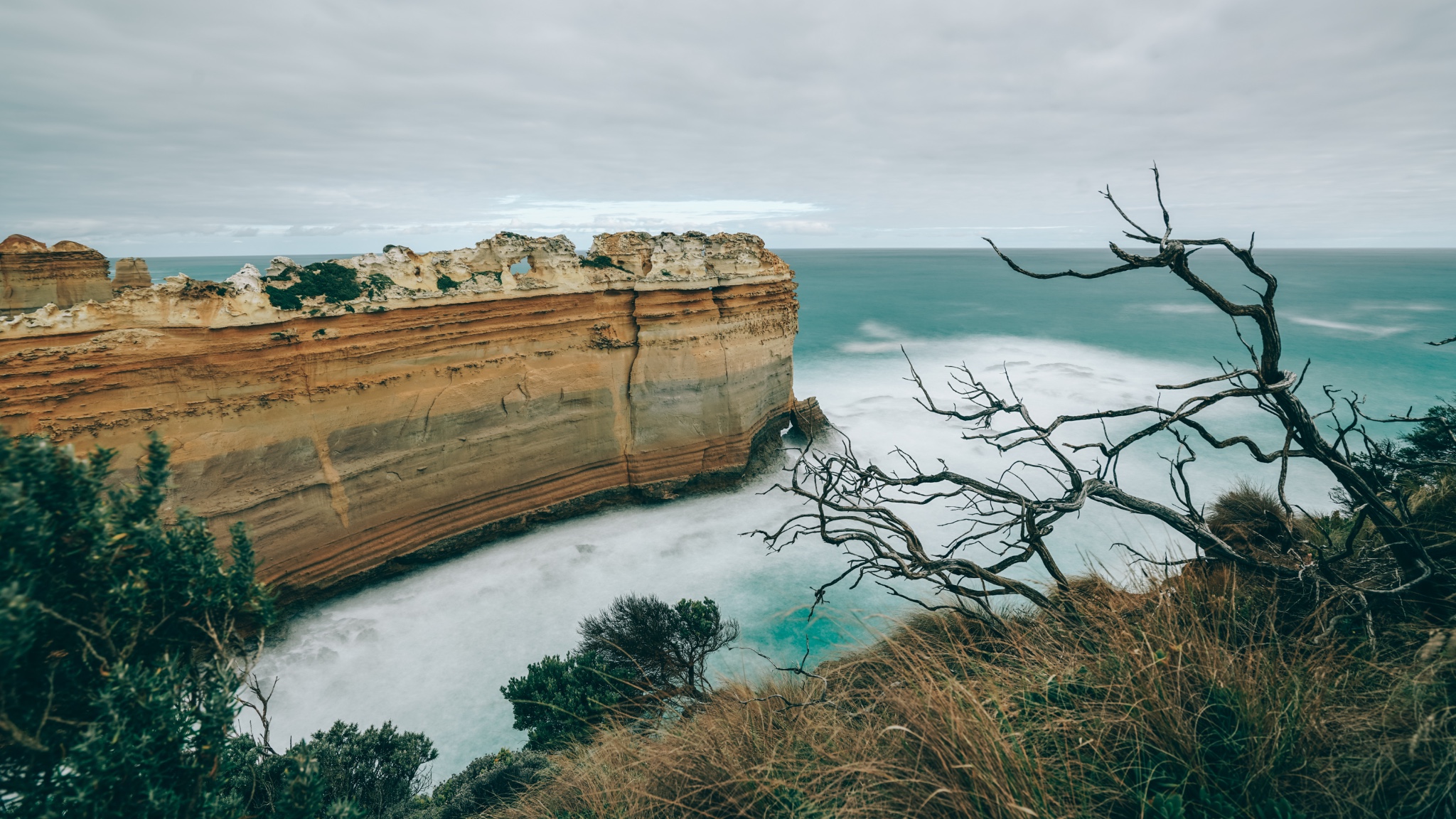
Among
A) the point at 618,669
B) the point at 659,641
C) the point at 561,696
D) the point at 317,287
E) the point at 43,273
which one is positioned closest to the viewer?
the point at 561,696

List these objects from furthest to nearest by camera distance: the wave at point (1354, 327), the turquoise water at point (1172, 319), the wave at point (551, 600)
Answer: the wave at point (1354, 327), the turquoise water at point (1172, 319), the wave at point (551, 600)

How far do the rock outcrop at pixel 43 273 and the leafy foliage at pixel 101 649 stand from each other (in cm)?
1341

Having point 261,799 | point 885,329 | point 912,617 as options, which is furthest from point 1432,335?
point 261,799

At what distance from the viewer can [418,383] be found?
8961 millimetres

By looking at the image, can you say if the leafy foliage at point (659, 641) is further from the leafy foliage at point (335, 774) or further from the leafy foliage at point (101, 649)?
the leafy foliage at point (101, 649)

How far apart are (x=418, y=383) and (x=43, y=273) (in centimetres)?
909

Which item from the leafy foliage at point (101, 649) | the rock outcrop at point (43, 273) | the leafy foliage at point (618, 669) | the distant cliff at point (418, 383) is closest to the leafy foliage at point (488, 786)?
the leafy foliage at point (618, 669)

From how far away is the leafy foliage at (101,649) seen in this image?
6.69ft

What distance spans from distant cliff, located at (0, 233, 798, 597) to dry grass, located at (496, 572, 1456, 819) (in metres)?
7.08

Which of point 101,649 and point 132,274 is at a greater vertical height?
point 132,274

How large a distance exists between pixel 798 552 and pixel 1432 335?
1843 inches

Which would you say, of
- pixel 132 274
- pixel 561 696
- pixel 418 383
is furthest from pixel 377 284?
pixel 132 274

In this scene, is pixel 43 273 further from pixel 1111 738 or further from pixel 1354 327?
pixel 1354 327

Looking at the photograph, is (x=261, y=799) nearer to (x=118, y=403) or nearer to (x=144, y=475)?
(x=144, y=475)
